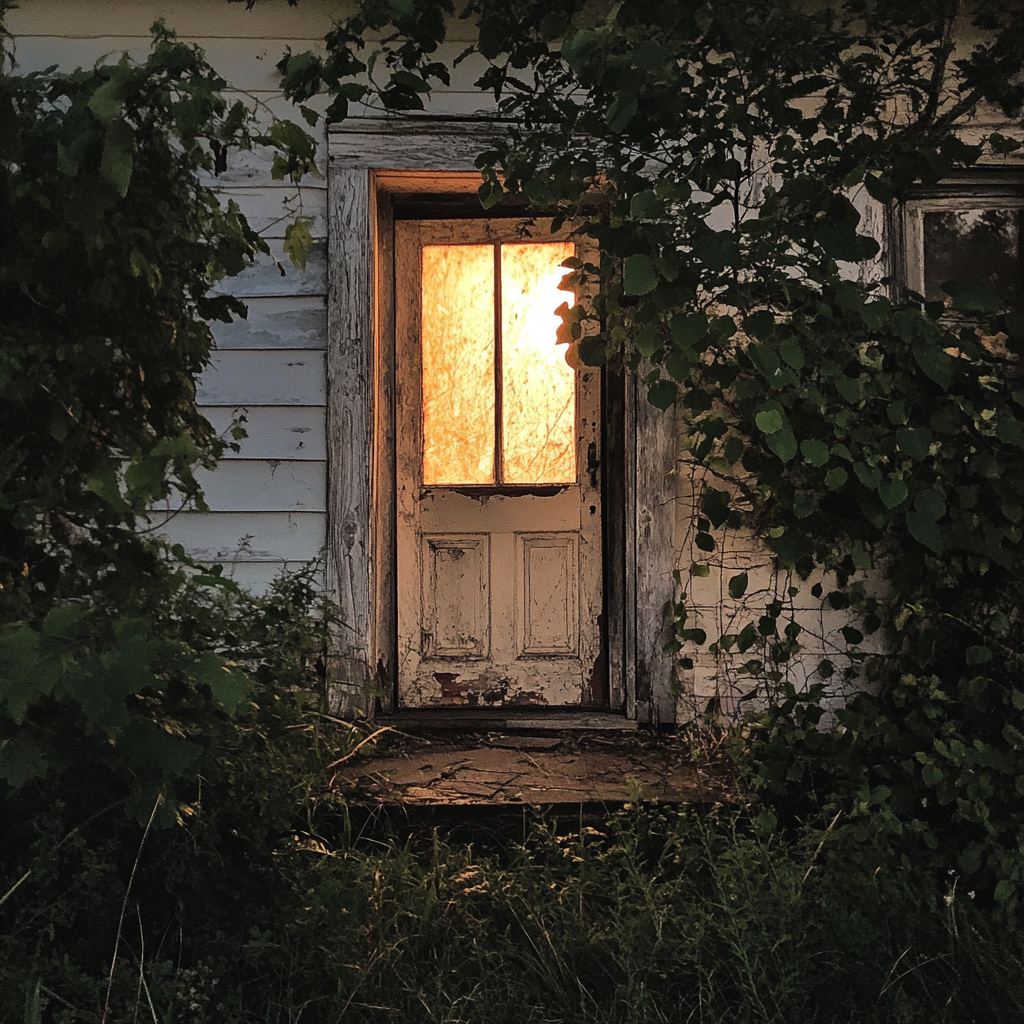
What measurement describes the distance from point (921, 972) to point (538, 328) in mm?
2705

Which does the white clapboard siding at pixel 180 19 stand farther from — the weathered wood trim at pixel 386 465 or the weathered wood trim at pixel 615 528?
the weathered wood trim at pixel 615 528

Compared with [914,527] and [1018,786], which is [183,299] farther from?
[1018,786]

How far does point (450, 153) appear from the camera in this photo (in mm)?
3625

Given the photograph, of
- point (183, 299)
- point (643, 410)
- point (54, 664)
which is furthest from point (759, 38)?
point (54, 664)

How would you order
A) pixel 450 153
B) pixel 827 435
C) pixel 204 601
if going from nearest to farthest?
pixel 827 435 < pixel 204 601 < pixel 450 153

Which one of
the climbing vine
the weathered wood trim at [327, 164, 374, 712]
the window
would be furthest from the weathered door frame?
the window

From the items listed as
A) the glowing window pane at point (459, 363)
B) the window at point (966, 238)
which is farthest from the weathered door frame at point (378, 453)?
the window at point (966, 238)

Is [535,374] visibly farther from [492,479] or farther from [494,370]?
[492,479]

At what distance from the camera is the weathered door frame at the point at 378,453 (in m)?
3.60

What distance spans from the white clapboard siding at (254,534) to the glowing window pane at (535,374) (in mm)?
884

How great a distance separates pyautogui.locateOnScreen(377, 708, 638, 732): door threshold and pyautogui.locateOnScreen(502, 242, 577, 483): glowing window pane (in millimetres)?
990

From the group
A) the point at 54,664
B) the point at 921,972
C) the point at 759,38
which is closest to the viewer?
the point at 54,664

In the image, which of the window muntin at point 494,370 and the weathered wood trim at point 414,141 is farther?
the window muntin at point 494,370

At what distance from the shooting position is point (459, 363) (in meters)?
3.98
